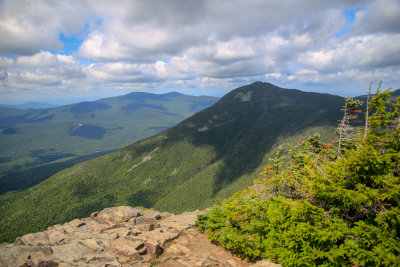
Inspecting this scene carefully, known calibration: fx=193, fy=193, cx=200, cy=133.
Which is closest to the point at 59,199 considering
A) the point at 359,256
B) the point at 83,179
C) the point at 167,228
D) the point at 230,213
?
the point at 83,179

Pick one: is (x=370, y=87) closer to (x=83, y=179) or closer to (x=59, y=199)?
(x=59, y=199)

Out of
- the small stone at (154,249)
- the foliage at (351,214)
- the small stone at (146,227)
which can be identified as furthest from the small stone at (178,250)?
the foliage at (351,214)

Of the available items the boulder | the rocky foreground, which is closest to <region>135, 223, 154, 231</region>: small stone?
the rocky foreground

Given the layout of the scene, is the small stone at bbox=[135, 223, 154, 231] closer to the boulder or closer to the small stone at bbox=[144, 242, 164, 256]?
the small stone at bbox=[144, 242, 164, 256]

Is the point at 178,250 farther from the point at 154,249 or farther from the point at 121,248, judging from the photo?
the point at 121,248

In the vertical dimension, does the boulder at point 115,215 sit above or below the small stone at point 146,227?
below

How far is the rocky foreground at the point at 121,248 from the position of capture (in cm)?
1892

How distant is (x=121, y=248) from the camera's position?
72.4 feet

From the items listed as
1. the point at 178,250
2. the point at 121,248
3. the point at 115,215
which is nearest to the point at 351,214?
the point at 178,250

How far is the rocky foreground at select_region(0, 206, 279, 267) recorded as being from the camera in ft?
62.1

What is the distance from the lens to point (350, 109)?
2491 cm

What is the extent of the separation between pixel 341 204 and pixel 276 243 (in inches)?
235

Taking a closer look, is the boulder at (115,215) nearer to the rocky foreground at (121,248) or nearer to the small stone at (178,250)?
the rocky foreground at (121,248)

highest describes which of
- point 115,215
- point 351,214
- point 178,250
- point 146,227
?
point 351,214
